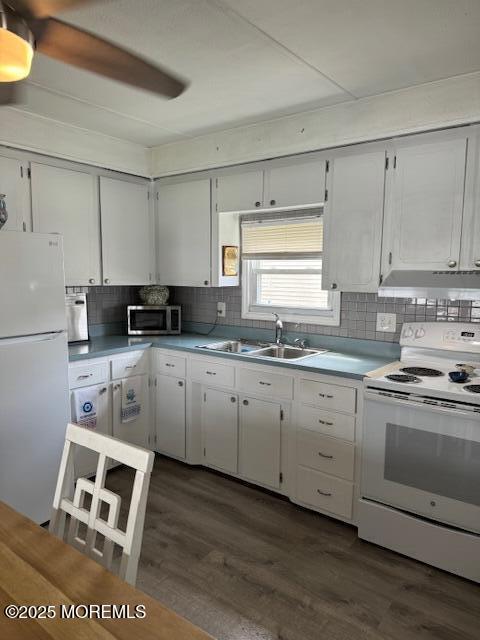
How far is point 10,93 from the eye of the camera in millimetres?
2684

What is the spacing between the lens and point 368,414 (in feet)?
8.12

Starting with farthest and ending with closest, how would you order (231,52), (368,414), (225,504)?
(225,504), (368,414), (231,52)

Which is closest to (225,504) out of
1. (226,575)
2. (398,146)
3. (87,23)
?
(226,575)

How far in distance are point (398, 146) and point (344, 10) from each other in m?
1.02

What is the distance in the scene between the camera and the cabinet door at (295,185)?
293 centimetres

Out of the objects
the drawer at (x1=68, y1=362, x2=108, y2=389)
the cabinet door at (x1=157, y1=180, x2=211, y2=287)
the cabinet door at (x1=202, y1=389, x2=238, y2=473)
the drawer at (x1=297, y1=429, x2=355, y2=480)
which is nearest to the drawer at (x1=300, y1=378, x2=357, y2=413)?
the drawer at (x1=297, y1=429, x2=355, y2=480)

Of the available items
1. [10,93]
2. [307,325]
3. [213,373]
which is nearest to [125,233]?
[10,93]

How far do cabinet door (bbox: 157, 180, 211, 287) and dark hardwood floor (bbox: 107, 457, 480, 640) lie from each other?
172cm

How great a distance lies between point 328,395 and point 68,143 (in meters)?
2.44

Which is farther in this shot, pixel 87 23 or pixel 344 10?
pixel 87 23

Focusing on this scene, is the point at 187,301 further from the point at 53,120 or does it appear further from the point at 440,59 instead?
the point at 440,59

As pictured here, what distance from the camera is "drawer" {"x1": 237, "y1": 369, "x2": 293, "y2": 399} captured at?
112 inches

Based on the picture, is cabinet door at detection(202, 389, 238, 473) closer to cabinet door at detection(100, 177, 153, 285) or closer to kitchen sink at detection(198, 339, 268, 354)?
kitchen sink at detection(198, 339, 268, 354)

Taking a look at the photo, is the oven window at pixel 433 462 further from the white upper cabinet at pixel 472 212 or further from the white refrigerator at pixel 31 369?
the white refrigerator at pixel 31 369
